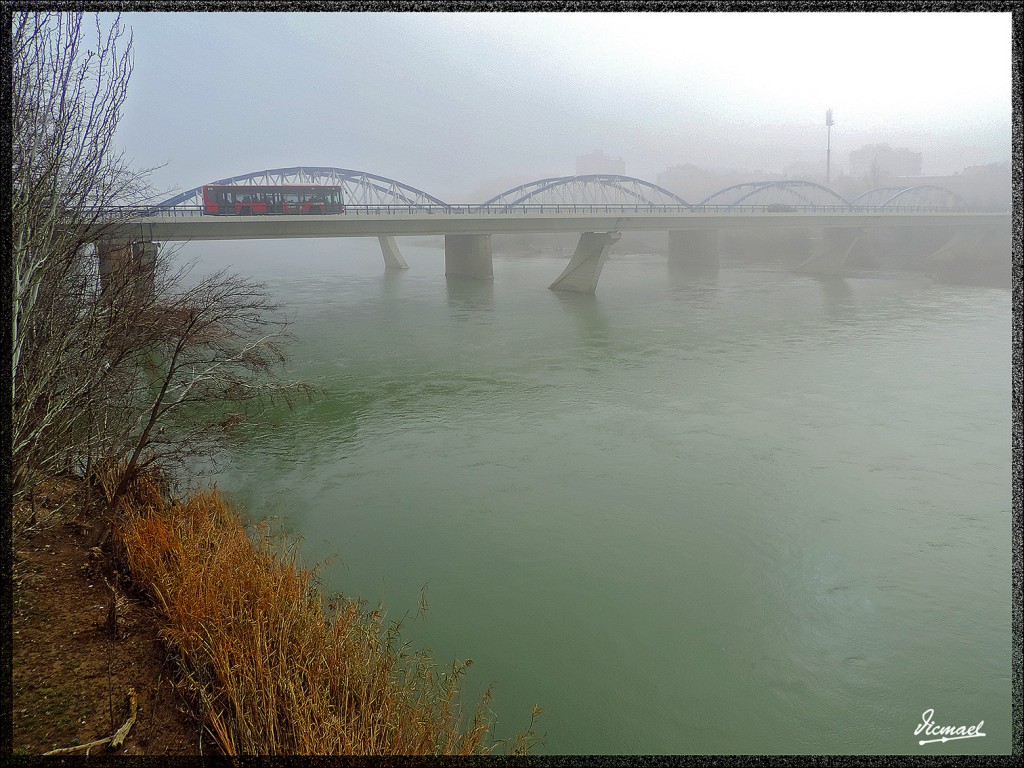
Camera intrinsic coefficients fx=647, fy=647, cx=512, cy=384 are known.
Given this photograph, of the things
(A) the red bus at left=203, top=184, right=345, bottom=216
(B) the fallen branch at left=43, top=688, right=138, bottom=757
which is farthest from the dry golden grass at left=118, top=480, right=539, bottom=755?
(A) the red bus at left=203, top=184, right=345, bottom=216

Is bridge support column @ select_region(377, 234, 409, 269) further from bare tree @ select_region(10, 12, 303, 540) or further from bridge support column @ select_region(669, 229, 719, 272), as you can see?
bare tree @ select_region(10, 12, 303, 540)

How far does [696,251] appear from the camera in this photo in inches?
2056

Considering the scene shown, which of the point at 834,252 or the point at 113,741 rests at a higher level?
the point at 834,252

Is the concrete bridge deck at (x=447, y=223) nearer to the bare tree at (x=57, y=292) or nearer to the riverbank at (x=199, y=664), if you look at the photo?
the bare tree at (x=57, y=292)

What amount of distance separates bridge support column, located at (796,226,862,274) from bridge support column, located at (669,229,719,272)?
6605 mm

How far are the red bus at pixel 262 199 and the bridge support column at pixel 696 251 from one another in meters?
31.6

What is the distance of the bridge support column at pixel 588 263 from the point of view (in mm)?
35469

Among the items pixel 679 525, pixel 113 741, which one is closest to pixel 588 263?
pixel 679 525

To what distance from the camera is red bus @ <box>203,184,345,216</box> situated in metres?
28.0

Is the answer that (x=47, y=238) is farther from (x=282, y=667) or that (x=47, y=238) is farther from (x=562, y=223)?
(x=562, y=223)

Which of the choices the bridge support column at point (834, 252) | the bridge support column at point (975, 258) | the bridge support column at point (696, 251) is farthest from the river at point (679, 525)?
the bridge support column at point (696, 251)

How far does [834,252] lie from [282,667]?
52.7m

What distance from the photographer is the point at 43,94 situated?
6777 mm

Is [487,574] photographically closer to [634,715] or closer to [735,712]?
[634,715]
